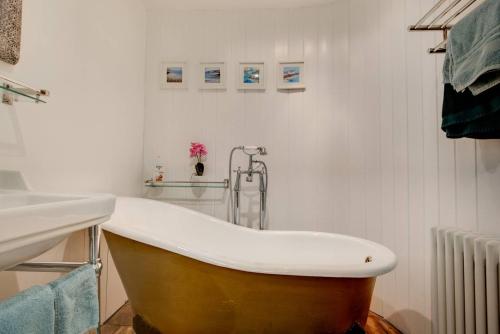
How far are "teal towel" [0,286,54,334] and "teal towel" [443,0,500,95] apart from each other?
1.30 meters

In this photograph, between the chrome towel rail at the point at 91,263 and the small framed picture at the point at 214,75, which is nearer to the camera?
the chrome towel rail at the point at 91,263

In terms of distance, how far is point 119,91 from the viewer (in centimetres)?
188

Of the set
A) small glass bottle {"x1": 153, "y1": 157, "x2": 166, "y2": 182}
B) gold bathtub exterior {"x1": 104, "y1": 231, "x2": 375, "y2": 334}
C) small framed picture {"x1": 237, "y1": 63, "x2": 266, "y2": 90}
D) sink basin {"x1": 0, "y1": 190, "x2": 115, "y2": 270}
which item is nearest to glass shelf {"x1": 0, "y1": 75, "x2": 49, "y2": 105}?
sink basin {"x1": 0, "y1": 190, "x2": 115, "y2": 270}

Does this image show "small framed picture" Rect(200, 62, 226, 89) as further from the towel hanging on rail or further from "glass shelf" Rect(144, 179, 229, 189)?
the towel hanging on rail

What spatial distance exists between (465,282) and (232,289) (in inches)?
35.9

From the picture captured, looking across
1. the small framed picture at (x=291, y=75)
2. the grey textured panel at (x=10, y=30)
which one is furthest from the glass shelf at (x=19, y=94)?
the small framed picture at (x=291, y=75)

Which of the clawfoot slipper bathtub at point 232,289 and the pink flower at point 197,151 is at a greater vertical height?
the pink flower at point 197,151

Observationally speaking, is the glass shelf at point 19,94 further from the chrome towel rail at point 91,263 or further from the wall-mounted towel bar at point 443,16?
the wall-mounted towel bar at point 443,16

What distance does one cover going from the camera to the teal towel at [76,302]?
0.61m

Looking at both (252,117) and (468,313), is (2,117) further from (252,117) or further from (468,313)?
(468,313)

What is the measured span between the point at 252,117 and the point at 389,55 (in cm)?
107

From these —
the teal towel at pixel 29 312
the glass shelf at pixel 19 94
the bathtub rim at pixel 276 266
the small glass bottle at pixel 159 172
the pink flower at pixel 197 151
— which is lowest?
the bathtub rim at pixel 276 266

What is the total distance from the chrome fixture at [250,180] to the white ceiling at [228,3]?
1.21m

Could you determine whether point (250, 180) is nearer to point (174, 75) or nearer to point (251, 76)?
point (251, 76)
